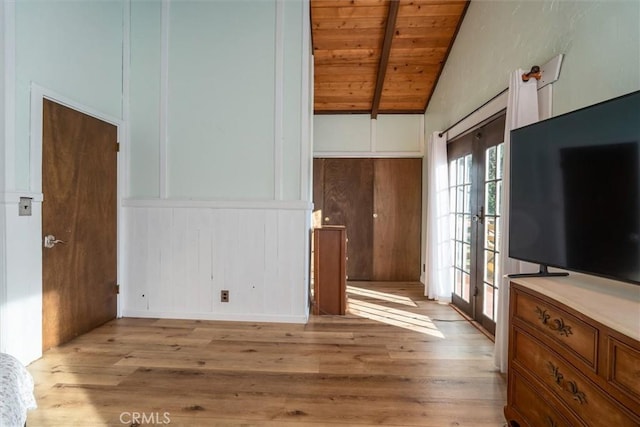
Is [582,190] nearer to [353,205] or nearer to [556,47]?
[556,47]

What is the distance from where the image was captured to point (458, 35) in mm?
3236

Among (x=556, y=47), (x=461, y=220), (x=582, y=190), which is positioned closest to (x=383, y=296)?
(x=461, y=220)

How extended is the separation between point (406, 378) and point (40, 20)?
3.56 m

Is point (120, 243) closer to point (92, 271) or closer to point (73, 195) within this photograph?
point (92, 271)

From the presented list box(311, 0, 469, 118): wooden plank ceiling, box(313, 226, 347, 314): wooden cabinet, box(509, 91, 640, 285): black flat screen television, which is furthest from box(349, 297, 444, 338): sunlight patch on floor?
box(311, 0, 469, 118): wooden plank ceiling

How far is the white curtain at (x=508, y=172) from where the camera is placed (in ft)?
6.34

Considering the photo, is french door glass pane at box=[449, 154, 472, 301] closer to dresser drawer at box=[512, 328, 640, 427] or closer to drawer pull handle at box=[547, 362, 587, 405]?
dresser drawer at box=[512, 328, 640, 427]

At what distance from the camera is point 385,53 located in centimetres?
345

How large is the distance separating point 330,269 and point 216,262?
113 cm

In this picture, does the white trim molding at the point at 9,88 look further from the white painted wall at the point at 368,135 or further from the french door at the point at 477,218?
the french door at the point at 477,218

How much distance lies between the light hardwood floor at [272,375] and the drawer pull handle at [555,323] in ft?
2.32

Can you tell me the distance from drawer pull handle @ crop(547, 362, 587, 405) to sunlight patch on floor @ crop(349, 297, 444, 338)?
4.73 ft

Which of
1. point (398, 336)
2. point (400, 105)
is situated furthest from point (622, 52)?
point (400, 105)

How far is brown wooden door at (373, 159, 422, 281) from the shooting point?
14.7ft
